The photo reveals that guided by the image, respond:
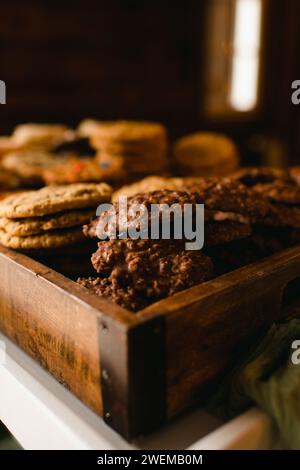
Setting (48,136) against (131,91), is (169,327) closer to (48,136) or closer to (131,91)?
(48,136)

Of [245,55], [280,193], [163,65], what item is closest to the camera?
[280,193]

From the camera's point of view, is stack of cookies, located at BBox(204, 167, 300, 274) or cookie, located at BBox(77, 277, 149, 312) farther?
stack of cookies, located at BBox(204, 167, 300, 274)

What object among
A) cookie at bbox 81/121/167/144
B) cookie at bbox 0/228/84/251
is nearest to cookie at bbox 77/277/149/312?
cookie at bbox 0/228/84/251

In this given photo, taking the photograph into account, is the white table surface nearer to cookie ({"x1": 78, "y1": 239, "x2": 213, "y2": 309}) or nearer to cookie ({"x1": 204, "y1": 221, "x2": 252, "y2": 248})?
cookie ({"x1": 78, "y1": 239, "x2": 213, "y2": 309})

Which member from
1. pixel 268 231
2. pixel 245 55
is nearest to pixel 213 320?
pixel 268 231

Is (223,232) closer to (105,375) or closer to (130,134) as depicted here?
(105,375)

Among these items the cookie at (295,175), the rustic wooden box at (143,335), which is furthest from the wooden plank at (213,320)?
the cookie at (295,175)
